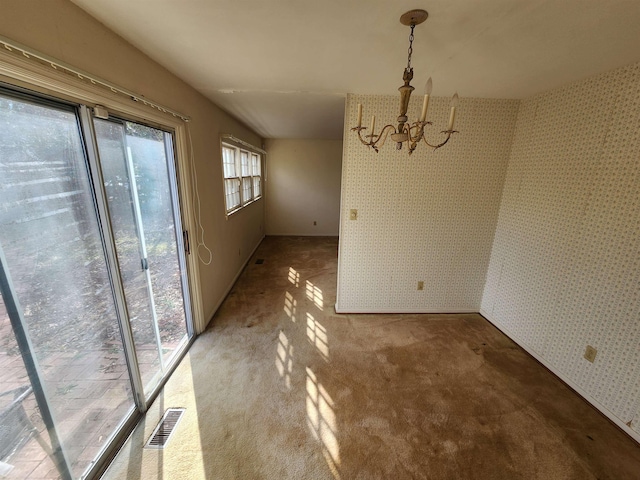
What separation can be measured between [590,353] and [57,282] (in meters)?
3.19

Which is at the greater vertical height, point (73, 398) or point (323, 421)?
point (73, 398)

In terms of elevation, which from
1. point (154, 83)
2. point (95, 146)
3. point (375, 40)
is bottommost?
point (95, 146)

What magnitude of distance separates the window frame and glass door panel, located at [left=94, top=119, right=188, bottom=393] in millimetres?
1196

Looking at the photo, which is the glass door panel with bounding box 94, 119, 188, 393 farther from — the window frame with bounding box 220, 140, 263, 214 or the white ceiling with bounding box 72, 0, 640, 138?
the window frame with bounding box 220, 140, 263, 214

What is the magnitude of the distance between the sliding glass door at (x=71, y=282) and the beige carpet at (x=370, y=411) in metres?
0.35

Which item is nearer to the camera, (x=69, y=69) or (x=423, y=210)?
(x=69, y=69)

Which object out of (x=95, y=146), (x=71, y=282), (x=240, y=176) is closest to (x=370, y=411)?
(x=71, y=282)

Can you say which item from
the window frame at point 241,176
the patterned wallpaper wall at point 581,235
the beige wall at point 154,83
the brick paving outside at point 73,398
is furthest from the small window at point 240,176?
the patterned wallpaper wall at point 581,235

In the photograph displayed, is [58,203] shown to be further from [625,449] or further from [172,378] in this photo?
[625,449]

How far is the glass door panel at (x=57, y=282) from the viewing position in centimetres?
94

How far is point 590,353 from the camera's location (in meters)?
1.78

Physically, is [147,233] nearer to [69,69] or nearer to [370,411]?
[69,69]

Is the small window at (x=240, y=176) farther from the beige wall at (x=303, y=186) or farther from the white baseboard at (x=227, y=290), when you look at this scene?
the white baseboard at (x=227, y=290)

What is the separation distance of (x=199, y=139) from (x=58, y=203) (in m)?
1.50
